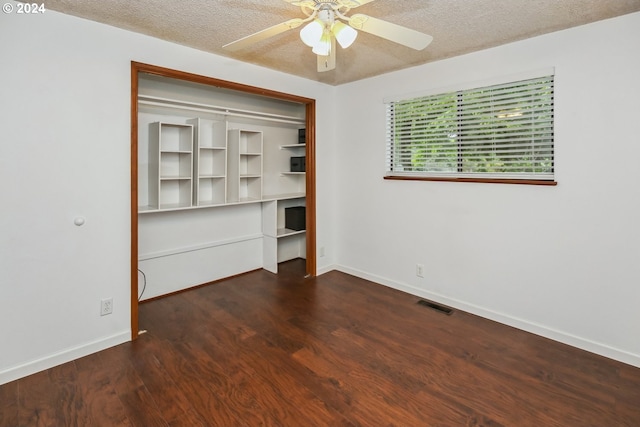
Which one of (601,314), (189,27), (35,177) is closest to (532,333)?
(601,314)

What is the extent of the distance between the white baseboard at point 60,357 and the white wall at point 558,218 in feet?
9.05

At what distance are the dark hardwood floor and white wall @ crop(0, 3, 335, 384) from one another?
0.25 m

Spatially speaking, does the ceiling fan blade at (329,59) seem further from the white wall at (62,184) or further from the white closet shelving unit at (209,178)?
the white closet shelving unit at (209,178)

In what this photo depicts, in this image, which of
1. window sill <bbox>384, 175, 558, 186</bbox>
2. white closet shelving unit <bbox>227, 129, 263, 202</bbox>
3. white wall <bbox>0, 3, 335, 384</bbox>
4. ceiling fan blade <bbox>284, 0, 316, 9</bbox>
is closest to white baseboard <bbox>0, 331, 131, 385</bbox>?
white wall <bbox>0, 3, 335, 384</bbox>

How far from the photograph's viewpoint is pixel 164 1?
207 cm

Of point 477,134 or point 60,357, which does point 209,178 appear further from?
point 477,134

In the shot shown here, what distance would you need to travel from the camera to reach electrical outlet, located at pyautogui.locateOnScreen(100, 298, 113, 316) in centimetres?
250

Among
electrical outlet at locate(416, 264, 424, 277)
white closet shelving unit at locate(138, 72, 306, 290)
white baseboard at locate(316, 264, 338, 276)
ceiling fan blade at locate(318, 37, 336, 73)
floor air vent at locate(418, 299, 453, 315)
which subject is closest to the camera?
ceiling fan blade at locate(318, 37, 336, 73)

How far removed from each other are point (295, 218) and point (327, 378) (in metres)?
2.49

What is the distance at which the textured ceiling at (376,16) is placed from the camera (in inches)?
82.5

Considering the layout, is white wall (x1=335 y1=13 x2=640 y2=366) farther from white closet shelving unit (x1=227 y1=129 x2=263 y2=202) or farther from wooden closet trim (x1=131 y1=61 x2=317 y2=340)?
white closet shelving unit (x1=227 y1=129 x2=263 y2=202)

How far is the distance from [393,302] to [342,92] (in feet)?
8.50

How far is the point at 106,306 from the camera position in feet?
8.27

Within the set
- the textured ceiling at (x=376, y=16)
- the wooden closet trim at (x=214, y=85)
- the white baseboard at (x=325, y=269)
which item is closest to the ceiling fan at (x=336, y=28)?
the textured ceiling at (x=376, y=16)
